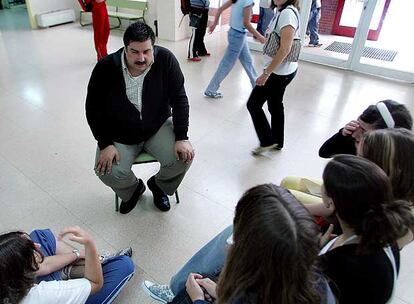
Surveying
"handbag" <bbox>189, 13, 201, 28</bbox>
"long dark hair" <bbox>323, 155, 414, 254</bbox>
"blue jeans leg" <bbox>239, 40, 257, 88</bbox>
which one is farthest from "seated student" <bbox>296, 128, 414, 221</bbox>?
"handbag" <bbox>189, 13, 201, 28</bbox>

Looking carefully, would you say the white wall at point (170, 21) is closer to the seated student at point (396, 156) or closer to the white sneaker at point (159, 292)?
the white sneaker at point (159, 292)

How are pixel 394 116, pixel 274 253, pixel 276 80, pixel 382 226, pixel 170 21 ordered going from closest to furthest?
pixel 274 253, pixel 382 226, pixel 394 116, pixel 276 80, pixel 170 21

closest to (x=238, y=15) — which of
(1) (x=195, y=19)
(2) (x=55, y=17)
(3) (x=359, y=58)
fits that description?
(1) (x=195, y=19)

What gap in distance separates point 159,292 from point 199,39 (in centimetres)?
392

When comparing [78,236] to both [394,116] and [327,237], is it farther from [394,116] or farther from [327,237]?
[394,116]

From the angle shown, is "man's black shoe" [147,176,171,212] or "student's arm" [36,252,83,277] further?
"man's black shoe" [147,176,171,212]

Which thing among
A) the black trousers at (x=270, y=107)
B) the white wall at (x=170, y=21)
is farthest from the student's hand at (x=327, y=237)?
the white wall at (x=170, y=21)

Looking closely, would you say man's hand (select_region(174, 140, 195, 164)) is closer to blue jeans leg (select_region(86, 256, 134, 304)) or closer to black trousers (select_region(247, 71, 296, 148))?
blue jeans leg (select_region(86, 256, 134, 304))

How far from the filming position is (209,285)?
1118 millimetres

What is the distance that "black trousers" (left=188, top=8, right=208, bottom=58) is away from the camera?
4495 millimetres

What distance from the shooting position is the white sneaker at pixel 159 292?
1513 millimetres

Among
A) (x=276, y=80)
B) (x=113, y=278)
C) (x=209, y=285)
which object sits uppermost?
(x=276, y=80)

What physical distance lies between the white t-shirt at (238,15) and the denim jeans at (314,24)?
2.29 meters

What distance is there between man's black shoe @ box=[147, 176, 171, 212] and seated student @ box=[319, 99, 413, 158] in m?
1.06
